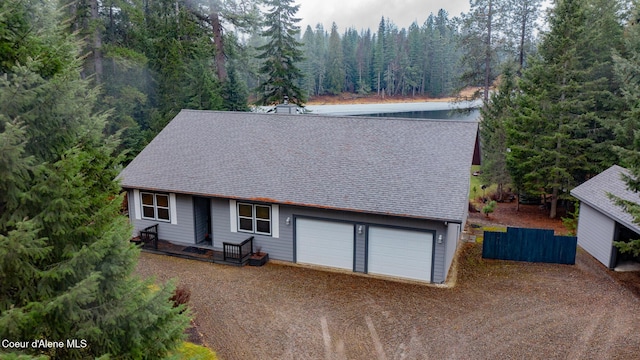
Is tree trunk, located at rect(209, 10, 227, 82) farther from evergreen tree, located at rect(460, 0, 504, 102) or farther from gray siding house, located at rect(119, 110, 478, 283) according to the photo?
evergreen tree, located at rect(460, 0, 504, 102)

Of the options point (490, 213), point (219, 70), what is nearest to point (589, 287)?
point (490, 213)

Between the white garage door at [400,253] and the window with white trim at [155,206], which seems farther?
the window with white trim at [155,206]

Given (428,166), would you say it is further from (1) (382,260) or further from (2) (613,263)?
(2) (613,263)

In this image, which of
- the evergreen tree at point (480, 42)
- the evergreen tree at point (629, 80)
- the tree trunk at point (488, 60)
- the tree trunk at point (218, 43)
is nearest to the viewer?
the evergreen tree at point (629, 80)

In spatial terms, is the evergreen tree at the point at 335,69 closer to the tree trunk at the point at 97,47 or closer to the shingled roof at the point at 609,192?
Answer: the tree trunk at the point at 97,47

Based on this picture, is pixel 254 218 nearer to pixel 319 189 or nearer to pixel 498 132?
pixel 319 189

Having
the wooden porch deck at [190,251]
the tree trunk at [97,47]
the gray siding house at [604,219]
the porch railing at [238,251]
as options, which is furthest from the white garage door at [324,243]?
the tree trunk at [97,47]
